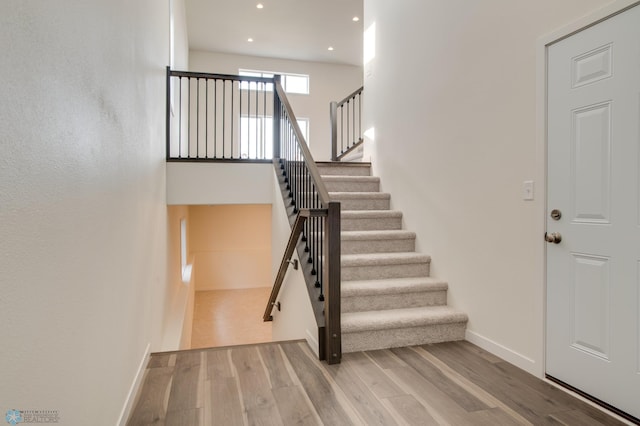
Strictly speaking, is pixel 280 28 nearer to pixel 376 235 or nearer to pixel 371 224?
pixel 371 224

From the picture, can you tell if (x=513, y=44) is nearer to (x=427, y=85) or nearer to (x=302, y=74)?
(x=427, y=85)

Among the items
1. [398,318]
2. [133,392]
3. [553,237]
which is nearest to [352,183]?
[398,318]

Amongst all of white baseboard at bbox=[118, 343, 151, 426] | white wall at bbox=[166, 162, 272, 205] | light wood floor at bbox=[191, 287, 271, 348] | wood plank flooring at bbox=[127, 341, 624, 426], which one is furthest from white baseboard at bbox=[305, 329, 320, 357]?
light wood floor at bbox=[191, 287, 271, 348]

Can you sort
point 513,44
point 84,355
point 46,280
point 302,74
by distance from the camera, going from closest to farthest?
point 46,280
point 84,355
point 513,44
point 302,74

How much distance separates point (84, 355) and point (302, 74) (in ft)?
29.4

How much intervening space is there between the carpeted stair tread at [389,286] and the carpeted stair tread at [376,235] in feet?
1.58

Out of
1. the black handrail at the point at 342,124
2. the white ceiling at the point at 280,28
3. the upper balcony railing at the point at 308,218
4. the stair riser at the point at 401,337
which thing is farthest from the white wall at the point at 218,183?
the white ceiling at the point at 280,28

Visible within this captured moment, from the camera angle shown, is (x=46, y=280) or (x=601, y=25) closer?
(x=46, y=280)

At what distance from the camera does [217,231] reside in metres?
9.48

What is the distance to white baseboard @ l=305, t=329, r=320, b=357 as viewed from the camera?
2.61 m

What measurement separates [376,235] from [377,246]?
0.40ft

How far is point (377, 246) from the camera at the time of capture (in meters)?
3.68

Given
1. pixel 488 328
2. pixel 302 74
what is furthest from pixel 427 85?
pixel 302 74

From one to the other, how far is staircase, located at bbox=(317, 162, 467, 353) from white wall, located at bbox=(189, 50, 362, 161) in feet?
17.4
